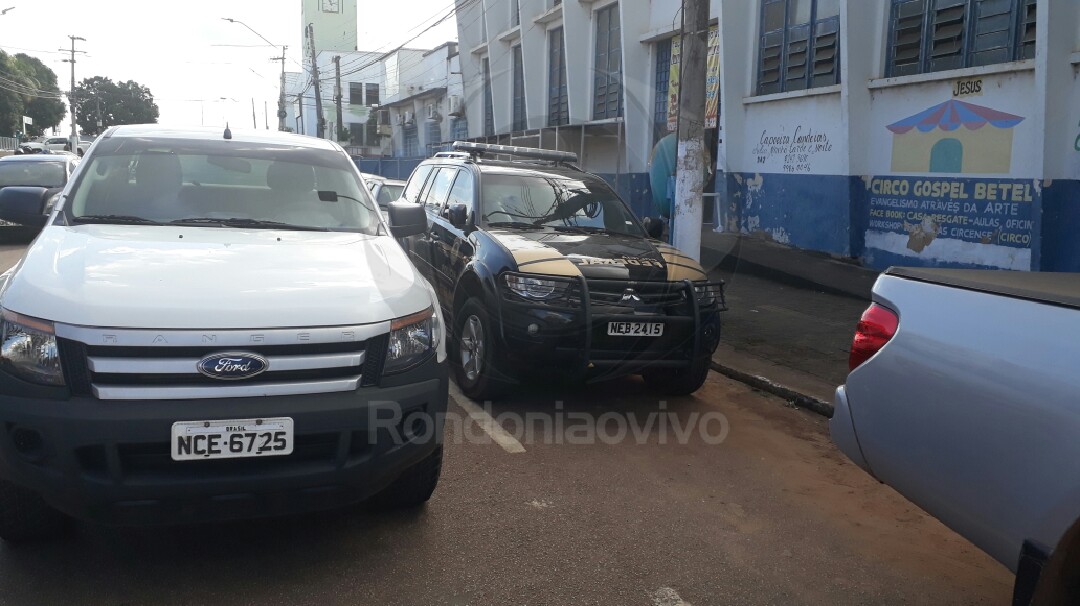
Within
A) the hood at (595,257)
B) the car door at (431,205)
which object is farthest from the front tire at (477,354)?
the car door at (431,205)

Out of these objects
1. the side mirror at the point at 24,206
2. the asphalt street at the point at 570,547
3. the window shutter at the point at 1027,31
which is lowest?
the asphalt street at the point at 570,547

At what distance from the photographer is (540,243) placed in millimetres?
5668

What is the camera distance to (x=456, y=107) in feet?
103

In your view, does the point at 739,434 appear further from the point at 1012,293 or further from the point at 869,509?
the point at 1012,293

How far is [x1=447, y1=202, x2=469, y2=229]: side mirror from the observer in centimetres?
612

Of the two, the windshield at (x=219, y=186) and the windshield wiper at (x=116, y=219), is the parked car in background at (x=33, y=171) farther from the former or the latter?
the windshield wiper at (x=116, y=219)

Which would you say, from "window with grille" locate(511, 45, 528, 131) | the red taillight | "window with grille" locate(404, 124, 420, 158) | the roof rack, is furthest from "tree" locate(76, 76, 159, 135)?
the red taillight

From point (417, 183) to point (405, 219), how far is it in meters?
4.01

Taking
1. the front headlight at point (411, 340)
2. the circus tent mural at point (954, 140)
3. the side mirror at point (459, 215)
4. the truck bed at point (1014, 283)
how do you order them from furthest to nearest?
1. the circus tent mural at point (954, 140)
2. the side mirror at point (459, 215)
3. the front headlight at point (411, 340)
4. the truck bed at point (1014, 283)

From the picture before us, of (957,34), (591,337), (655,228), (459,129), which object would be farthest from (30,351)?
(459,129)

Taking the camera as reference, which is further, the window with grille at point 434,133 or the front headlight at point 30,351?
the window with grille at point 434,133

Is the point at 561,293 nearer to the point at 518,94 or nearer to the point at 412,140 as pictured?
the point at 518,94

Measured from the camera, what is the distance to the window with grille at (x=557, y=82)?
73.3 feet

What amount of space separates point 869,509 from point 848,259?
832 cm
